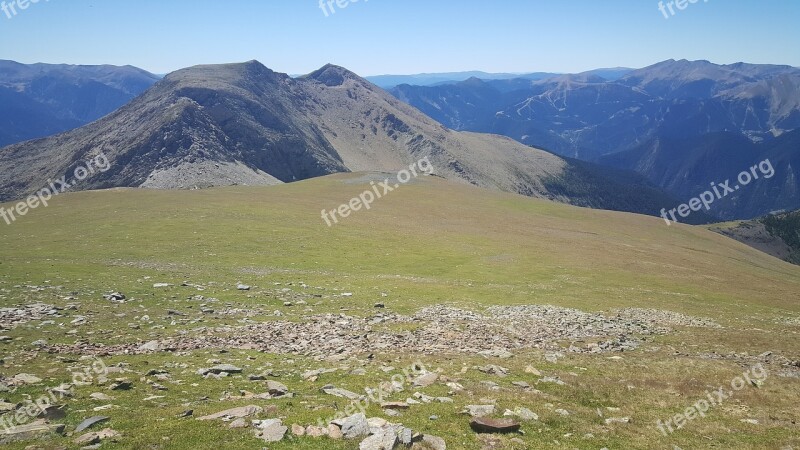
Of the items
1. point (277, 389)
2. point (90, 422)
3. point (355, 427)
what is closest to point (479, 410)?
point (355, 427)

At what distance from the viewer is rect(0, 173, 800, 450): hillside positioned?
56.3 feet

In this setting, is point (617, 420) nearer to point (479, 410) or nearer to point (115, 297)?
point (479, 410)

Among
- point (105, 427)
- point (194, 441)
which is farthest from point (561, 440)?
point (105, 427)

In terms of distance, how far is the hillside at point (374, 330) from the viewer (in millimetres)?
17172

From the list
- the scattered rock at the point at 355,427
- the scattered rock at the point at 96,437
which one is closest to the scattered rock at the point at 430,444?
the scattered rock at the point at 355,427

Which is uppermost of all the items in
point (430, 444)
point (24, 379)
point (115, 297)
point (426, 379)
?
point (24, 379)

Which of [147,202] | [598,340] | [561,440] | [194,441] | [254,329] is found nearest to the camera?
[194,441]

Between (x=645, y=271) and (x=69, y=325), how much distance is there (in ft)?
219

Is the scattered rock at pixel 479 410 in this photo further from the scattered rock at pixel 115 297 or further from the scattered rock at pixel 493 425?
the scattered rock at pixel 115 297

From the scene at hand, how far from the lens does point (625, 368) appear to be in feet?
84.4

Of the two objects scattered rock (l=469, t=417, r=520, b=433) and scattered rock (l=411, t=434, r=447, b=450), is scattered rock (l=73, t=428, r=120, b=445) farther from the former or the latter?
scattered rock (l=469, t=417, r=520, b=433)

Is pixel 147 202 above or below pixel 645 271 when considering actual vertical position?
above

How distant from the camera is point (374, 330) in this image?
3106 cm

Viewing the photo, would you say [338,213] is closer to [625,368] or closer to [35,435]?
[625,368]
